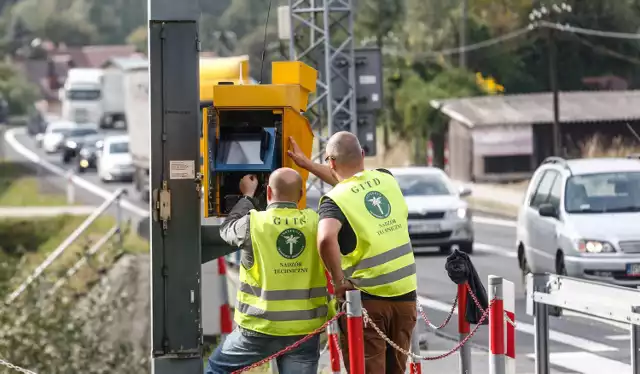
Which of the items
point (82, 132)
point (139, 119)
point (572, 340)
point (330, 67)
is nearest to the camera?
point (572, 340)

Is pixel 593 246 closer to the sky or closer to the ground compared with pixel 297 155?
closer to the ground

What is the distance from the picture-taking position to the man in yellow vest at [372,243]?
7.69 m

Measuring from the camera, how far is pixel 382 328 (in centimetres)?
789

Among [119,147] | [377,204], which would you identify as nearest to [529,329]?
[377,204]

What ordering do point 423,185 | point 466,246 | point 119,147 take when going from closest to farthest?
1. point 466,246
2. point 423,185
3. point 119,147

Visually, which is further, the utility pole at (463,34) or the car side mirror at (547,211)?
the utility pole at (463,34)

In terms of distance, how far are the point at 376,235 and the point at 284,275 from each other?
65 cm

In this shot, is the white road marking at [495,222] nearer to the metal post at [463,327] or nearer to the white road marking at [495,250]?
the white road marking at [495,250]

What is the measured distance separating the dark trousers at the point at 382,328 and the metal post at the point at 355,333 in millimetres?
239

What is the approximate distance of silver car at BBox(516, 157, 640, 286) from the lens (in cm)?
1647

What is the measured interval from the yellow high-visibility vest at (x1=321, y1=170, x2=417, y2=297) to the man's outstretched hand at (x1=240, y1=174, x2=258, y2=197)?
1.52 ft

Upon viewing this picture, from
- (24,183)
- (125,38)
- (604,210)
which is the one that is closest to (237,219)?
(604,210)

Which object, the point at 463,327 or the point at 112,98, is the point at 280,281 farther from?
the point at 112,98

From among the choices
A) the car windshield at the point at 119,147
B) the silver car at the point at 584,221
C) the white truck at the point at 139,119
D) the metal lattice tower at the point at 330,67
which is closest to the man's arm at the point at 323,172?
the silver car at the point at 584,221
